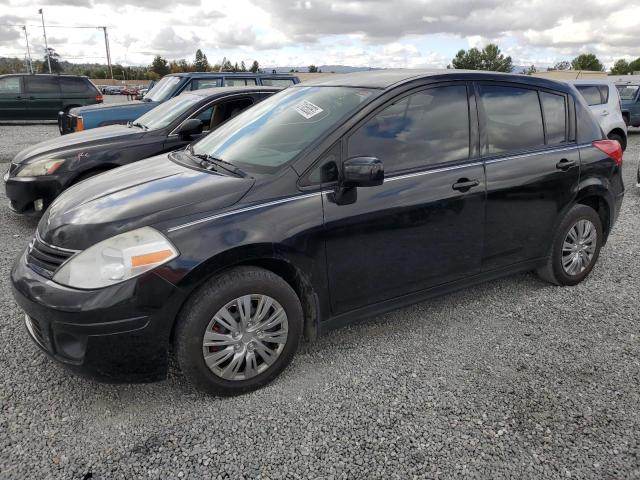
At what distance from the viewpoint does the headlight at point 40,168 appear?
5.32 m

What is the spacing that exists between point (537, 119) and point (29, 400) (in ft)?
12.5

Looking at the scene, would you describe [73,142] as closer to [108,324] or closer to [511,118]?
[108,324]

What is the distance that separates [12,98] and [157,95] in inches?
367

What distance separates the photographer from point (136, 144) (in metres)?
5.81

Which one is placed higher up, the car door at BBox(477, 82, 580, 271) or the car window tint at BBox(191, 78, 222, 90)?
the car window tint at BBox(191, 78, 222, 90)

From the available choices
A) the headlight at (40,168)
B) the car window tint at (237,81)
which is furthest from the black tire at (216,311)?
the car window tint at (237,81)

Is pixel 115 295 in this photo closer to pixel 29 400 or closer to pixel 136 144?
pixel 29 400

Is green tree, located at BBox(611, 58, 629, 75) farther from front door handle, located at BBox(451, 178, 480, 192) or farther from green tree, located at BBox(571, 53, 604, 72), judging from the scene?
front door handle, located at BBox(451, 178, 480, 192)

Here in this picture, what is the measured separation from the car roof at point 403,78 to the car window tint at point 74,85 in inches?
621

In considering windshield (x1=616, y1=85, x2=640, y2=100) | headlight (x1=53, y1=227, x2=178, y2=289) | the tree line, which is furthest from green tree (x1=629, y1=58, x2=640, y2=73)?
headlight (x1=53, y1=227, x2=178, y2=289)

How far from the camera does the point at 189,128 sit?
5.98m

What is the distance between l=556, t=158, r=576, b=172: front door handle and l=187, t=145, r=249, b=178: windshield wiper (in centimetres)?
241

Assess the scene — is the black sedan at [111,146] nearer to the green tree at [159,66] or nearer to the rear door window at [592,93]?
the rear door window at [592,93]

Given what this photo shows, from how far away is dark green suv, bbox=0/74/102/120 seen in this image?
16.4 m
